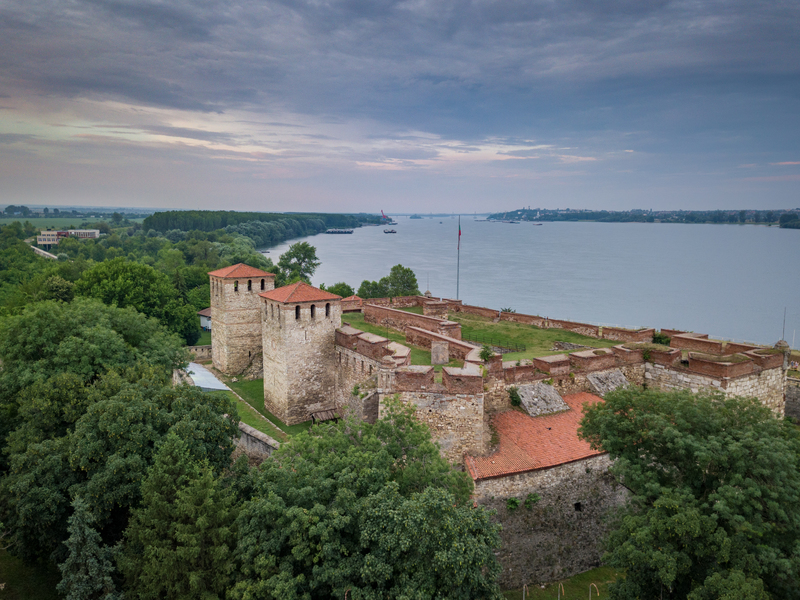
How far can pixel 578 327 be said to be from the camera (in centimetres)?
2833

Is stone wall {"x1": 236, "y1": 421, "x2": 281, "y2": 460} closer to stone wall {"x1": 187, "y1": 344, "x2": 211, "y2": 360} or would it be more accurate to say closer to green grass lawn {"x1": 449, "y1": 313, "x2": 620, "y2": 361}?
green grass lawn {"x1": 449, "y1": 313, "x2": 620, "y2": 361}

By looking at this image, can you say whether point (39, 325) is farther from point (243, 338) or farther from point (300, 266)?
point (300, 266)

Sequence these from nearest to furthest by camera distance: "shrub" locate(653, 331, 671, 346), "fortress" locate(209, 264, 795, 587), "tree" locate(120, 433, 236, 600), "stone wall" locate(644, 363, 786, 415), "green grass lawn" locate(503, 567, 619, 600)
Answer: "tree" locate(120, 433, 236, 600) → "green grass lawn" locate(503, 567, 619, 600) → "fortress" locate(209, 264, 795, 587) → "stone wall" locate(644, 363, 786, 415) → "shrub" locate(653, 331, 671, 346)

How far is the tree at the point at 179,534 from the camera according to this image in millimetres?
12457

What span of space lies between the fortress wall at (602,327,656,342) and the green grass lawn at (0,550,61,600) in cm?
2581

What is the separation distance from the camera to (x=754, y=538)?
1092cm

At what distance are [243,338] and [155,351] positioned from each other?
7.39 metres

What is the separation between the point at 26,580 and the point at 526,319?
26.2 metres

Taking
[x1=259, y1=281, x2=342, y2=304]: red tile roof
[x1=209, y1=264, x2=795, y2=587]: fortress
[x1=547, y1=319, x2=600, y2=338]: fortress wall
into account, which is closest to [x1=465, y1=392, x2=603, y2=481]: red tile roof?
[x1=209, y1=264, x2=795, y2=587]: fortress

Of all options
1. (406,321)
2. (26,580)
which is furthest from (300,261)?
(26,580)

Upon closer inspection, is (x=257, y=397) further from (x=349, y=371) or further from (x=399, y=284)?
(x=399, y=284)

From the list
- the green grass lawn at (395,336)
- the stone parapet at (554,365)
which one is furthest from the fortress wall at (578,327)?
the green grass lawn at (395,336)

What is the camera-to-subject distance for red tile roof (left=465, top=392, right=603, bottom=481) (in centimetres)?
1653

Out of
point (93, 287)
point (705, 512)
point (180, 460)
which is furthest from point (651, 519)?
point (93, 287)
